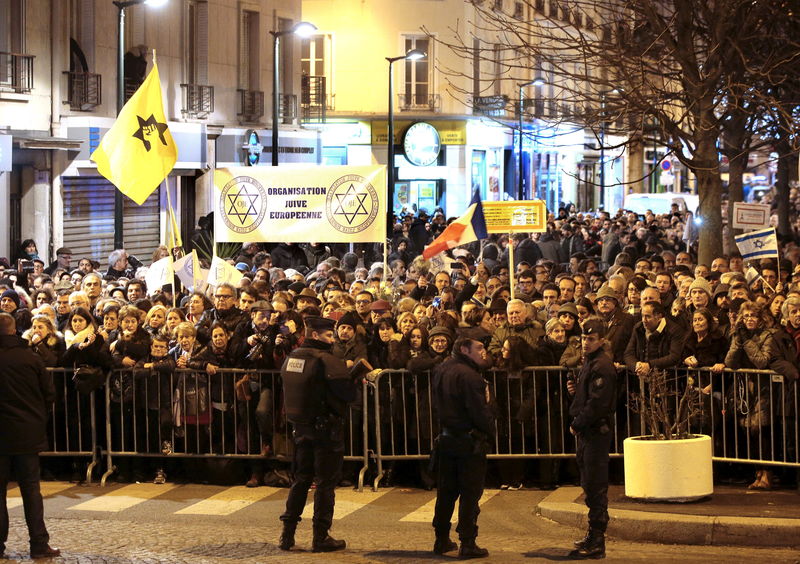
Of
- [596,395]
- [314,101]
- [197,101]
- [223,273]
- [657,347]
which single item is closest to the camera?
[596,395]

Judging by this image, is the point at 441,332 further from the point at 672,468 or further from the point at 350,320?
the point at 672,468

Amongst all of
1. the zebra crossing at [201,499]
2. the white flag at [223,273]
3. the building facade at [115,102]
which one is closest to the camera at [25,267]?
the white flag at [223,273]

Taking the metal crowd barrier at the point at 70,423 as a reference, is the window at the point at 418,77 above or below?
above

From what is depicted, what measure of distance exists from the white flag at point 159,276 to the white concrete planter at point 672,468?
7223mm

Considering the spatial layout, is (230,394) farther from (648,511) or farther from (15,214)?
(15,214)

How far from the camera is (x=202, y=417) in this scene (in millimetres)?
13062

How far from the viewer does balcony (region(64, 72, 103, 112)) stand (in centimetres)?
3000

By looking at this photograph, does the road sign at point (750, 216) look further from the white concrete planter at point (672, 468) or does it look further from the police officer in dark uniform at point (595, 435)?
the police officer in dark uniform at point (595, 435)

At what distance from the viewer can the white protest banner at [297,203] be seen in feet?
55.7

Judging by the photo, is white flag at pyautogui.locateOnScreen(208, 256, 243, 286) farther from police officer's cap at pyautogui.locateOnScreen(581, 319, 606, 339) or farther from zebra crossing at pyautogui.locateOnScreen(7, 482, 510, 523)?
police officer's cap at pyautogui.locateOnScreen(581, 319, 606, 339)

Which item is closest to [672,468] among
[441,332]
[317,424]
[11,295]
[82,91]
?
[441,332]

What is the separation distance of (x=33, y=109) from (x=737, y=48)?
15.2 meters

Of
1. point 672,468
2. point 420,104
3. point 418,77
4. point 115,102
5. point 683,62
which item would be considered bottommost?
point 672,468

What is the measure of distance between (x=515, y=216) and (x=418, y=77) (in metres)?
36.3
